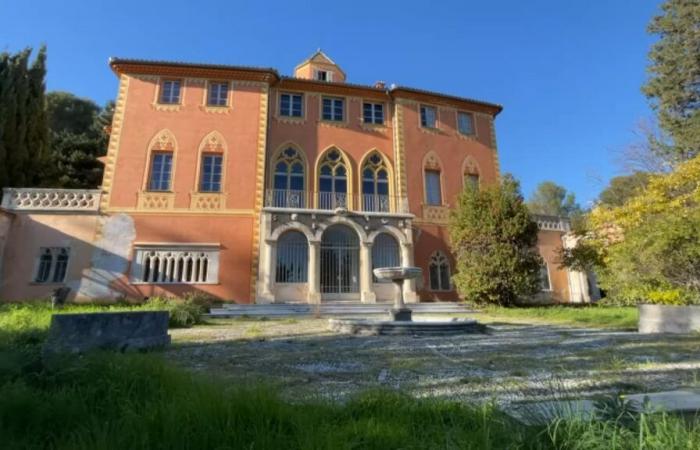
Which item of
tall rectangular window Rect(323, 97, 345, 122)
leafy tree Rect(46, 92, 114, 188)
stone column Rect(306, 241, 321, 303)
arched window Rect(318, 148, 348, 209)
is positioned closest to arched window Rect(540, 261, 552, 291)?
arched window Rect(318, 148, 348, 209)

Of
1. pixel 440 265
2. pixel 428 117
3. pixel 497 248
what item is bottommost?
pixel 440 265

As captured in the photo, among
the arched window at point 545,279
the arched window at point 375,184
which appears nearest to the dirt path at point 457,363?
the arched window at point 375,184

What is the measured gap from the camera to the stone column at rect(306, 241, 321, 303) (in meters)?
15.8

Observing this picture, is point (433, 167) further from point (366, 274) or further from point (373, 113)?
point (366, 274)

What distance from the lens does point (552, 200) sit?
171 feet

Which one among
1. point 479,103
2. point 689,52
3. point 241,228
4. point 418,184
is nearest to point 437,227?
point 418,184

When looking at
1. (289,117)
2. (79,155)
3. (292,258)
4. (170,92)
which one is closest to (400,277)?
(292,258)

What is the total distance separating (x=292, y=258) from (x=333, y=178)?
→ 4.88 m

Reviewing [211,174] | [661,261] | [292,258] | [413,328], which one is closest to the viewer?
[413,328]

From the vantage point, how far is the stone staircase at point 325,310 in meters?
13.4

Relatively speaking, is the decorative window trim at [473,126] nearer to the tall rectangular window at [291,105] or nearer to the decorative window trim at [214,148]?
the tall rectangular window at [291,105]

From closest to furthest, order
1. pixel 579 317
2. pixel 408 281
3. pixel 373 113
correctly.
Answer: pixel 579 317 → pixel 408 281 → pixel 373 113

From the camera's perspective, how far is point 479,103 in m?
21.4

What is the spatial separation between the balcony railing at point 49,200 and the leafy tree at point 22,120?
297cm
